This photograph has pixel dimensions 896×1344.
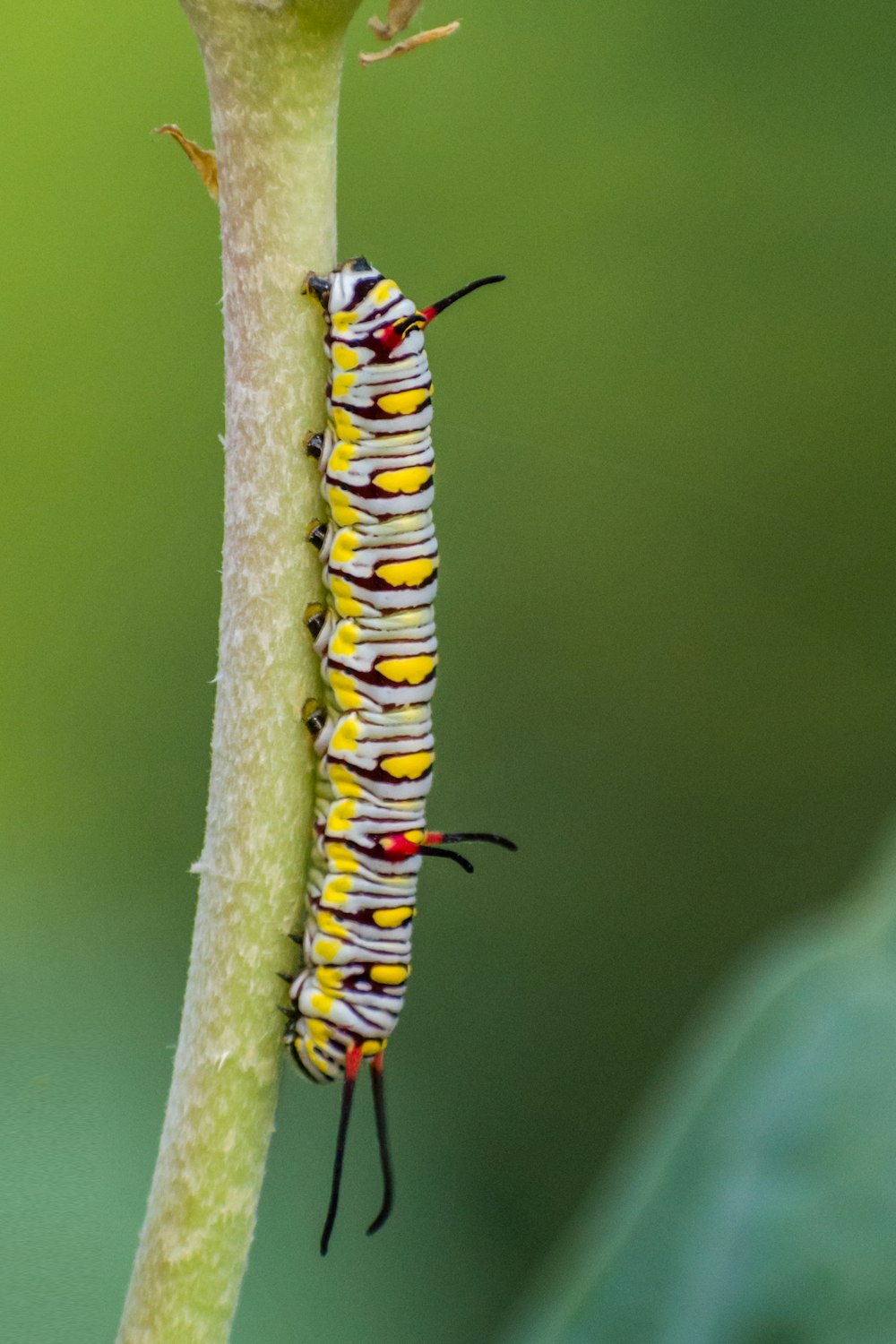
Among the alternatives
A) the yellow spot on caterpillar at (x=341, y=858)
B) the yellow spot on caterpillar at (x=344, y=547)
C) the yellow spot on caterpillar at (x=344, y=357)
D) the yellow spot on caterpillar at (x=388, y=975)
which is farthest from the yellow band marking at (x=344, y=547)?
the yellow spot on caterpillar at (x=388, y=975)

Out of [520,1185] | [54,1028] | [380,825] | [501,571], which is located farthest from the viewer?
[501,571]

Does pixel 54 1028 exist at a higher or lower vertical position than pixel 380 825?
Result: lower

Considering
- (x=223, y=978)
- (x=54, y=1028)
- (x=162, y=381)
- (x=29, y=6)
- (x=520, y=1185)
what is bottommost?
(x=520, y=1185)

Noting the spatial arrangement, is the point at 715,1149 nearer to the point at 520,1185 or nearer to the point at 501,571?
the point at 520,1185

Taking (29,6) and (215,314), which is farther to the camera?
(215,314)

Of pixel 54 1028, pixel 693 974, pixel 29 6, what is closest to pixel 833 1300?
pixel 54 1028

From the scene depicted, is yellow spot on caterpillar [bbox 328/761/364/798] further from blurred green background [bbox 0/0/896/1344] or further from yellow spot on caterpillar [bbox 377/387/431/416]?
blurred green background [bbox 0/0/896/1344]

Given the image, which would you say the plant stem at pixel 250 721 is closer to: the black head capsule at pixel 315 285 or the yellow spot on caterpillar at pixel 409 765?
the black head capsule at pixel 315 285
